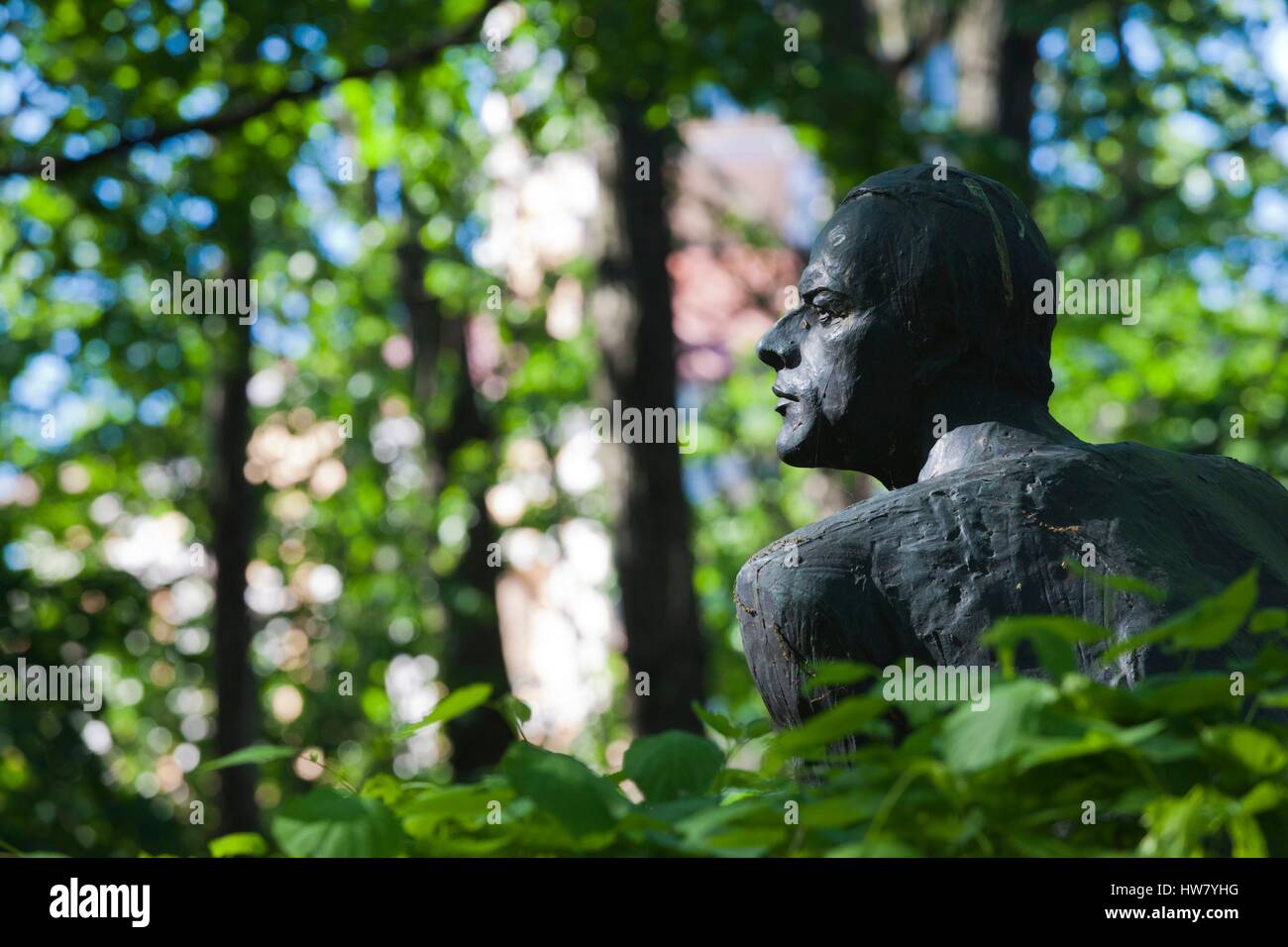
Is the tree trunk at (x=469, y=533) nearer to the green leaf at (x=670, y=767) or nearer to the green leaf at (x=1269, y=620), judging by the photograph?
the green leaf at (x=670, y=767)

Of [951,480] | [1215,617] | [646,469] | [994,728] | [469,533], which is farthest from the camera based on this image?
[469,533]

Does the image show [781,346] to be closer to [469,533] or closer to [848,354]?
[848,354]

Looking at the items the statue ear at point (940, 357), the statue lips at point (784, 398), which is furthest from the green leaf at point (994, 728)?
the statue lips at point (784, 398)

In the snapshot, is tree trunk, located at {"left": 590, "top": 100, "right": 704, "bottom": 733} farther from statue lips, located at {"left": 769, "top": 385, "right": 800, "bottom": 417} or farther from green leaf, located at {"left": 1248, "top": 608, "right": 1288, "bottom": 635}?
green leaf, located at {"left": 1248, "top": 608, "right": 1288, "bottom": 635}

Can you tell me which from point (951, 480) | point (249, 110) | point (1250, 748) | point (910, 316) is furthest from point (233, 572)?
point (1250, 748)

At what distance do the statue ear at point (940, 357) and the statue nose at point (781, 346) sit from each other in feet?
0.98

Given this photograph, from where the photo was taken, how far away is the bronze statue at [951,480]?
3057 millimetres

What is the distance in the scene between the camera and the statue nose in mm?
3627

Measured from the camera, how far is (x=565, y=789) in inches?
64.8

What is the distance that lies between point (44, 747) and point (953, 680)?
664 centimetres

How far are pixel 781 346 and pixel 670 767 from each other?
154 cm

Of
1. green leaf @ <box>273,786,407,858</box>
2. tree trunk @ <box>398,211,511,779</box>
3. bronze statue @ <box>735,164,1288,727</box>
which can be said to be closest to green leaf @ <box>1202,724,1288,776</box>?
green leaf @ <box>273,786,407,858</box>

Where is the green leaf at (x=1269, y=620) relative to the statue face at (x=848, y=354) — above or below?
below

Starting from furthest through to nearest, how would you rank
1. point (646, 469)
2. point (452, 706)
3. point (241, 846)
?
1. point (646, 469)
2. point (241, 846)
3. point (452, 706)
